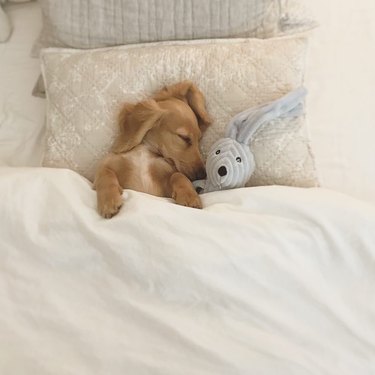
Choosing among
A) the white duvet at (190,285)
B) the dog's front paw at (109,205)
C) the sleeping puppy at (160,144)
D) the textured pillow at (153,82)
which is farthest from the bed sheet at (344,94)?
the dog's front paw at (109,205)

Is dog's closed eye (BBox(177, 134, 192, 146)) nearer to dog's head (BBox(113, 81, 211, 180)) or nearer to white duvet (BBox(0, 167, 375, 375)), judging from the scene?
dog's head (BBox(113, 81, 211, 180))

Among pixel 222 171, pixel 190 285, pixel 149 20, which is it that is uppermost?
pixel 149 20

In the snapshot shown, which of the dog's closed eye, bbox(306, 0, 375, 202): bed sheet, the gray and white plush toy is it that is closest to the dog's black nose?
the gray and white plush toy

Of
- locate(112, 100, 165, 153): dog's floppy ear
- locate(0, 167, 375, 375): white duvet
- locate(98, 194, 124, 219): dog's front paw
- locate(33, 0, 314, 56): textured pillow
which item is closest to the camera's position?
locate(0, 167, 375, 375): white duvet

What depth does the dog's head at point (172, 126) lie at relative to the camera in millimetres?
1354

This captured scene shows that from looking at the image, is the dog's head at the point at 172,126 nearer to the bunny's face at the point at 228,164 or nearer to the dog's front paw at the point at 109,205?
the bunny's face at the point at 228,164

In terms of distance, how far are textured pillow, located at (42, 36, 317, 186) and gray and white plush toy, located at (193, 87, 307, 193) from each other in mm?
56

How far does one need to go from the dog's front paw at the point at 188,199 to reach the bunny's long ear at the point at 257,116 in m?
0.16

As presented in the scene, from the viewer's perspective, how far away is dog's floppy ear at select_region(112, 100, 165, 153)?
135 cm

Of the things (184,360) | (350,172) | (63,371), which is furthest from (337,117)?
(63,371)

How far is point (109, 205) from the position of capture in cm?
124

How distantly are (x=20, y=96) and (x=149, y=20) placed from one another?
41cm

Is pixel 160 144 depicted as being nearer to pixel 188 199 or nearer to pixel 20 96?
pixel 188 199

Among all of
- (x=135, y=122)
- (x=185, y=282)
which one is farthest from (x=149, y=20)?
(x=185, y=282)
